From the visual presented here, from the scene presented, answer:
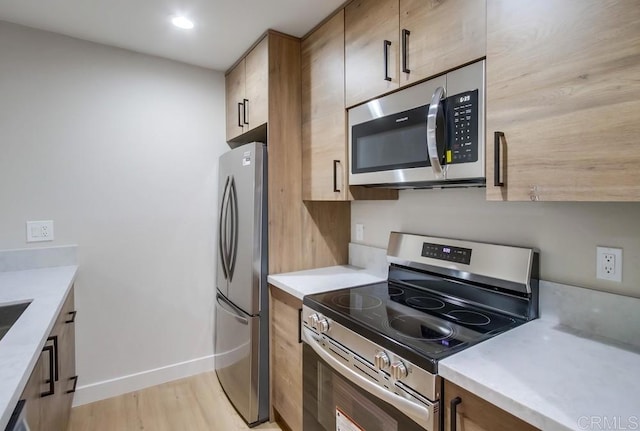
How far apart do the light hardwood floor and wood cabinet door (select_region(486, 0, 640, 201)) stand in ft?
6.26

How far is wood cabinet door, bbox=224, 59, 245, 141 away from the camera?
238 centimetres

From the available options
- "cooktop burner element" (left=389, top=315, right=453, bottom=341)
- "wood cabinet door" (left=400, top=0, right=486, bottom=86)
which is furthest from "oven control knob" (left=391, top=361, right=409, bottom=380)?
"wood cabinet door" (left=400, top=0, right=486, bottom=86)

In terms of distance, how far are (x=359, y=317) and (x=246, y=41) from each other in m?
1.83

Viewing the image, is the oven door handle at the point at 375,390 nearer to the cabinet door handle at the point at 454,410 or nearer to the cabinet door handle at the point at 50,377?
the cabinet door handle at the point at 454,410

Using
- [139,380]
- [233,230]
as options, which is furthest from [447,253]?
[139,380]

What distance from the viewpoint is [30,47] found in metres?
2.04

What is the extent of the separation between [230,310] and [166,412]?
0.74m

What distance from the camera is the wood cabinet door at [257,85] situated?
204 cm

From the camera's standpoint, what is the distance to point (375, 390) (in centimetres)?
113

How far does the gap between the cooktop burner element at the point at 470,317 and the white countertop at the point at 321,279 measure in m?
0.55

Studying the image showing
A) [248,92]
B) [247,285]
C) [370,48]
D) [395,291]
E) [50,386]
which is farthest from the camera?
[248,92]

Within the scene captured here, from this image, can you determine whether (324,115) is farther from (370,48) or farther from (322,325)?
(322,325)

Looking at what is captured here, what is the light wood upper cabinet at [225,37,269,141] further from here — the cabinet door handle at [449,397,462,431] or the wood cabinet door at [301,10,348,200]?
the cabinet door handle at [449,397,462,431]

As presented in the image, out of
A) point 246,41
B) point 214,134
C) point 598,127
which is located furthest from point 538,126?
point 214,134
